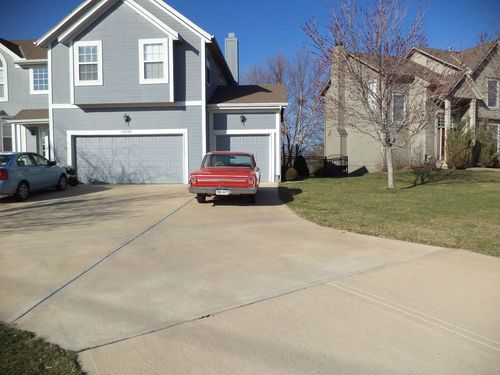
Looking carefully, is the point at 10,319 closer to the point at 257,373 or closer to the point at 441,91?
the point at 257,373

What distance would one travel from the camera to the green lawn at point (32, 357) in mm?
2746

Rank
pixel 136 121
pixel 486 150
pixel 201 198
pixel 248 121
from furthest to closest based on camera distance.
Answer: pixel 486 150 < pixel 248 121 < pixel 136 121 < pixel 201 198

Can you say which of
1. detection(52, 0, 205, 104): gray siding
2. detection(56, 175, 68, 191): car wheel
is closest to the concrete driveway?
detection(56, 175, 68, 191): car wheel

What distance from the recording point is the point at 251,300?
4023 mm

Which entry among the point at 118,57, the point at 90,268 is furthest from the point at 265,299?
the point at 118,57

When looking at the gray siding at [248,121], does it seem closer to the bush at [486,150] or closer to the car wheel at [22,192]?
the car wheel at [22,192]

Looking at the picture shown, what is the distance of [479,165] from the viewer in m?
23.2

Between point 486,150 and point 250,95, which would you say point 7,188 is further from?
point 486,150

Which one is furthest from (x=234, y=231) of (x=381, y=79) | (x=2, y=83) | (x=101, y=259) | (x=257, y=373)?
(x=2, y=83)

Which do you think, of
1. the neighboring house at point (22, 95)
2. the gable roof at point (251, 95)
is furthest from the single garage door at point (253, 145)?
the neighboring house at point (22, 95)

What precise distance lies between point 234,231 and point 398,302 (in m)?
3.88

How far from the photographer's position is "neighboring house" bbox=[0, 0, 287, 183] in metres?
16.8

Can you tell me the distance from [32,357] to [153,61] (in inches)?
610

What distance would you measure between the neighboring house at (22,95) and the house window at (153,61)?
667cm
